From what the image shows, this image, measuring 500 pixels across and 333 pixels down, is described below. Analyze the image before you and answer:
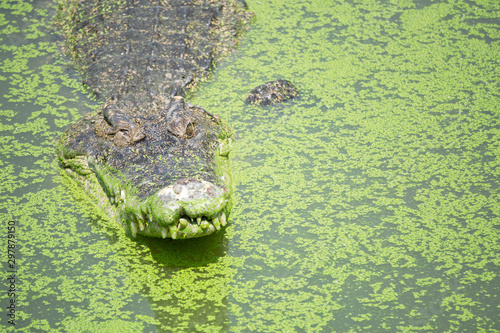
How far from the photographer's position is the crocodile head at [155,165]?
2.81 meters

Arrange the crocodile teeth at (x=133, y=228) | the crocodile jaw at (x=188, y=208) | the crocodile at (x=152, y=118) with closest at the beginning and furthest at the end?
the crocodile jaw at (x=188, y=208)
the crocodile at (x=152, y=118)
the crocodile teeth at (x=133, y=228)

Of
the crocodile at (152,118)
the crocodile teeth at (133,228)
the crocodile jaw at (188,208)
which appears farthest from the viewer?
the crocodile teeth at (133,228)

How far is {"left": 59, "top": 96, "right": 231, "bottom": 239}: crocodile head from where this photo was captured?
2.81m

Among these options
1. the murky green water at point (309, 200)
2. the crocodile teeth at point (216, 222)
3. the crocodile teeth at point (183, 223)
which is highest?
the crocodile teeth at point (183, 223)

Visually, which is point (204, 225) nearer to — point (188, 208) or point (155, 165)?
point (188, 208)

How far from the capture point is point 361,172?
382 cm

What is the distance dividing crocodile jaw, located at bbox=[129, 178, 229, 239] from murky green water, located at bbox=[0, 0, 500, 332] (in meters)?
0.36

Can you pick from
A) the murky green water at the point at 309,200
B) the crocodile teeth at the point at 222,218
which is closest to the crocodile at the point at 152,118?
the crocodile teeth at the point at 222,218

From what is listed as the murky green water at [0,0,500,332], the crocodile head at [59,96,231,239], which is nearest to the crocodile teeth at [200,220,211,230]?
the crocodile head at [59,96,231,239]

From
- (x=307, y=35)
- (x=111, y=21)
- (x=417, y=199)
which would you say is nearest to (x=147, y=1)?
(x=111, y=21)

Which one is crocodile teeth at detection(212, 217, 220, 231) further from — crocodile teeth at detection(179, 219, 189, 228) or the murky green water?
the murky green water

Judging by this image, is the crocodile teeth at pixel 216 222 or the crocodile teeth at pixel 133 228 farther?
the crocodile teeth at pixel 133 228

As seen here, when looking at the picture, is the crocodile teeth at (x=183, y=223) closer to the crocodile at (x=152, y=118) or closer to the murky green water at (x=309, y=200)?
the crocodile at (x=152, y=118)

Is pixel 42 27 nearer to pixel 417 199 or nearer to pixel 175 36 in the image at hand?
pixel 175 36
